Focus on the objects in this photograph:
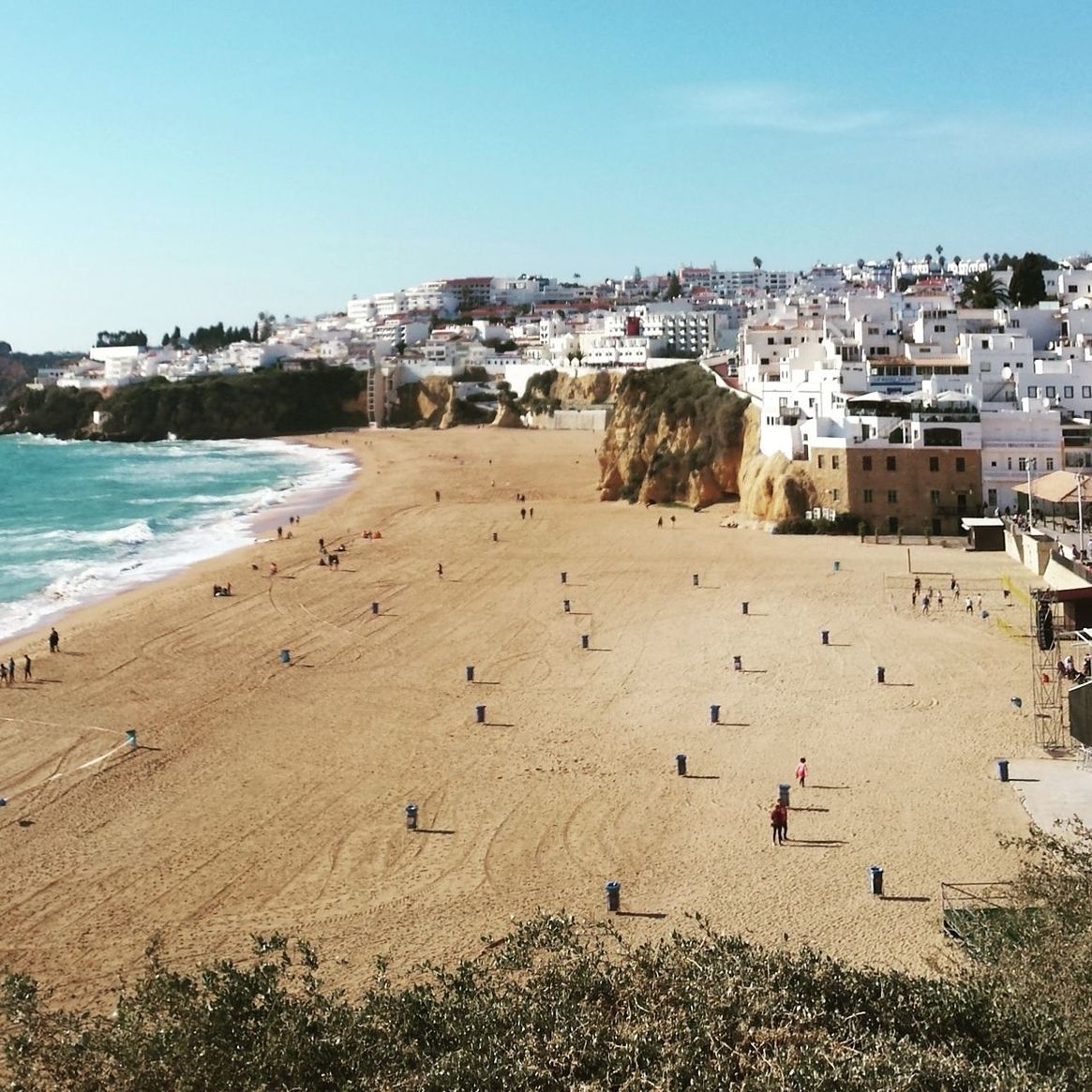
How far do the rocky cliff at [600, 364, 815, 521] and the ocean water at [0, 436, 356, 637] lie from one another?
14.0m

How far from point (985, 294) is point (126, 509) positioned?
147ft

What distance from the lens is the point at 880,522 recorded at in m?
34.5

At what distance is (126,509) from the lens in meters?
51.6

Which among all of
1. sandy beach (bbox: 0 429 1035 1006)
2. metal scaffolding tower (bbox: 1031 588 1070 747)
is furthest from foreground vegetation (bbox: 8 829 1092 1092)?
metal scaffolding tower (bbox: 1031 588 1070 747)

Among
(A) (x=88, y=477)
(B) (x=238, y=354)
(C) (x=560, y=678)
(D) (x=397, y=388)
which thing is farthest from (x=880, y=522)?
(B) (x=238, y=354)

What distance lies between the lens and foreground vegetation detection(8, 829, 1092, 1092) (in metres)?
6.50

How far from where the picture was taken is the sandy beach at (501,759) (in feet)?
40.8

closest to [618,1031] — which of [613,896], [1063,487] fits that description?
[613,896]

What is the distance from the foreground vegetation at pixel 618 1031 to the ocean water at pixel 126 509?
76.5 feet

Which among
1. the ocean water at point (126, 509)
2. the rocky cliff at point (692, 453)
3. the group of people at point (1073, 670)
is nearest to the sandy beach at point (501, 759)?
the group of people at point (1073, 670)

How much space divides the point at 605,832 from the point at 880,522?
22452 millimetres

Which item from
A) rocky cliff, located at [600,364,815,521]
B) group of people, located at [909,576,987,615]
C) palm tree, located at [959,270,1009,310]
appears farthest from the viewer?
palm tree, located at [959,270,1009,310]

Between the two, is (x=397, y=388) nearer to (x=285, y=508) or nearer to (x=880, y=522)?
(x=285, y=508)

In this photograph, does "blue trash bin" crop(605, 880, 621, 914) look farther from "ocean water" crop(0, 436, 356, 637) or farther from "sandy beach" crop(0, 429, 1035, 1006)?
"ocean water" crop(0, 436, 356, 637)
